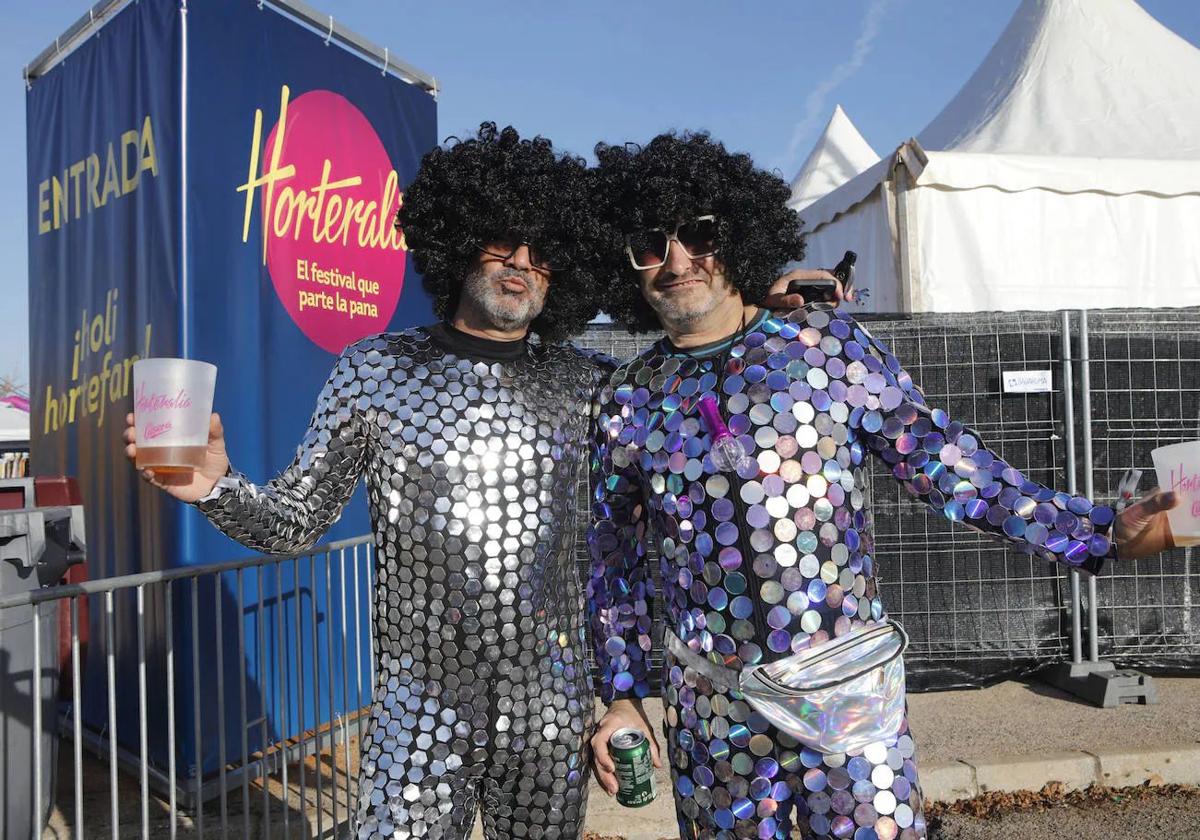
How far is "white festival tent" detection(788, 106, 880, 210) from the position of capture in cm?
1432

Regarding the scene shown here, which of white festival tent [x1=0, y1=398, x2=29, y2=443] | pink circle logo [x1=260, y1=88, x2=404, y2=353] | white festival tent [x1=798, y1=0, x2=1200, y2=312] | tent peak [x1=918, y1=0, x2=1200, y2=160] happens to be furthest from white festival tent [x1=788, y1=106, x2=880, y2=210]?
white festival tent [x1=0, y1=398, x2=29, y2=443]

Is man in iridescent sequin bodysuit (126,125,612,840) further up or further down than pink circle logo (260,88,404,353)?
further down

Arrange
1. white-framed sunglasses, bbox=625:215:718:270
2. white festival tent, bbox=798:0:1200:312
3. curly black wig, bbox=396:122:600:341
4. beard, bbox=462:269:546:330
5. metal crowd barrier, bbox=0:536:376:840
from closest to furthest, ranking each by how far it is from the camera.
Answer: white-framed sunglasses, bbox=625:215:718:270
beard, bbox=462:269:546:330
curly black wig, bbox=396:122:600:341
metal crowd barrier, bbox=0:536:376:840
white festival tent, bbox=798:0:1200:312

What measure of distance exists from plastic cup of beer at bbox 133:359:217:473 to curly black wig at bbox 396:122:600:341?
0.83 m

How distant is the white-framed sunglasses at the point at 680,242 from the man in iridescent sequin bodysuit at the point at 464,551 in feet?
0.95

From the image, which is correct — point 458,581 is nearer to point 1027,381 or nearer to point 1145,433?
point 1027,381

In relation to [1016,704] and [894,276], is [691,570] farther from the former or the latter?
[894,276]

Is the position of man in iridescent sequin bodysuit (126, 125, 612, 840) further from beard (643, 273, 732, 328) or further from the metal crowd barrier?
the metal crowd barrier

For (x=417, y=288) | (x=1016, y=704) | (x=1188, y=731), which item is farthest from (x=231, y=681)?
(x=1188, y=731)

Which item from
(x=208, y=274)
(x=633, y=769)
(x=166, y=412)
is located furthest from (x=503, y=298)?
(x=208, y=274)

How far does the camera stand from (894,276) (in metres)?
7.40

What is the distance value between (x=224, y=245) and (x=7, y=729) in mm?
1958

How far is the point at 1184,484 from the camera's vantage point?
1.46 metres

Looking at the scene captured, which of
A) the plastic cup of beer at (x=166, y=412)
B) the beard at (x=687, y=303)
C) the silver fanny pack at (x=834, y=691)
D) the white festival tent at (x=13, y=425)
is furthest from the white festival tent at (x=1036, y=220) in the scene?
the white festival tent at (x=13, y=425)
